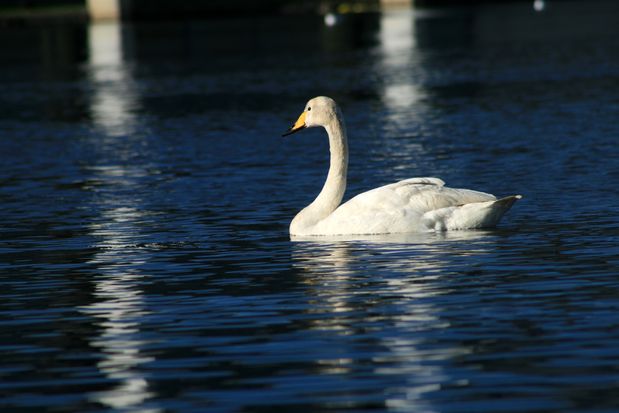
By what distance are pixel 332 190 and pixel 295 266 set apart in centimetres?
270

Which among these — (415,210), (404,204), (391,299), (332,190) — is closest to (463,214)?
(415,210)

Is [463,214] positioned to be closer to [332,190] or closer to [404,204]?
[404,204]

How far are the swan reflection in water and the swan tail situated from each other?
14cm

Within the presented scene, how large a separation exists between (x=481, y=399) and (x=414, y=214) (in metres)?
8.03

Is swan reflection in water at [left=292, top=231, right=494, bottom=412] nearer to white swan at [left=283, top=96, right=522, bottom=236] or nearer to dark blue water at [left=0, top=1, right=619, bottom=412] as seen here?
dark blue water at [left=0, top=1, right=619, bottom=412]

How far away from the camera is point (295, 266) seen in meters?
17.3

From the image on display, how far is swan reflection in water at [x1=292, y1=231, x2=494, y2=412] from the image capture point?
38.5ft

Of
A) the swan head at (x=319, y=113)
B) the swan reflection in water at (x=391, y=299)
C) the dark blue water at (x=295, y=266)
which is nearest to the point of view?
the dark blue water at (x=295, y=266)

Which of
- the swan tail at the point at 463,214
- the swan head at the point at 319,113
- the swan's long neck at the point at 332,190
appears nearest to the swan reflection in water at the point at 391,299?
the swan tail at the point at 463,214

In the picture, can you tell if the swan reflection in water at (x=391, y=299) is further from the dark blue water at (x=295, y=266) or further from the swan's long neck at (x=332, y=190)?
the swan's long neck at (x=332, y=190)

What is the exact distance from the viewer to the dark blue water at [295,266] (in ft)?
38.0

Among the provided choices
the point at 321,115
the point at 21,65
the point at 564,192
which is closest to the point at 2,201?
the point at 321,115

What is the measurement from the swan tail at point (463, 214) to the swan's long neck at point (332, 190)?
5.05 ft

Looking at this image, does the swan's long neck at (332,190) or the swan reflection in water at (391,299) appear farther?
the swan's long neck at (332,190)
